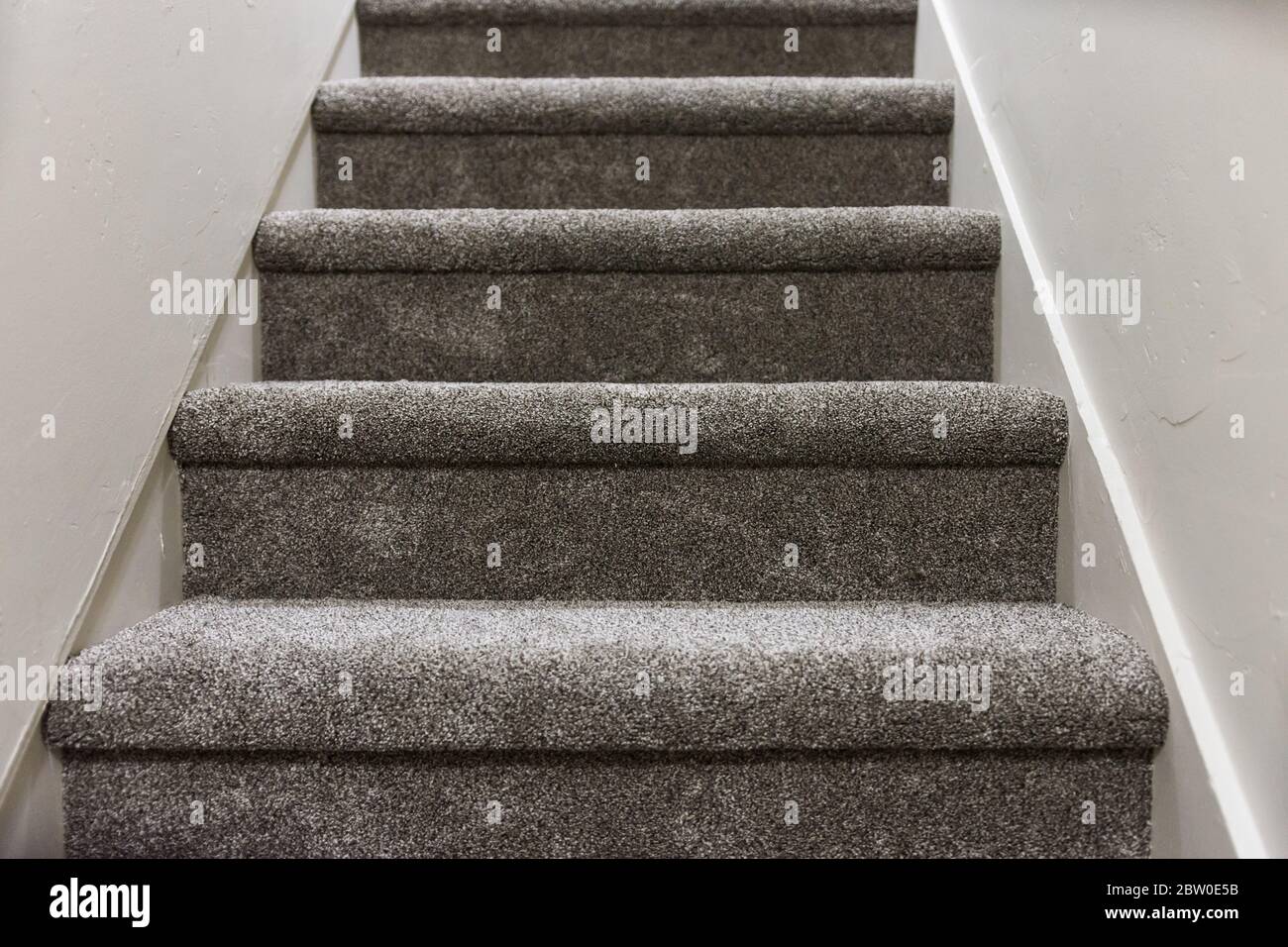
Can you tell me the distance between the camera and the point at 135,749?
0.64 metres

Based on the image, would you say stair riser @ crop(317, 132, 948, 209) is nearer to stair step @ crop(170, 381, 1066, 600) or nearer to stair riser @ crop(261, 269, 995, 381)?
stair riser @ crop(261, 269, 995, 381)

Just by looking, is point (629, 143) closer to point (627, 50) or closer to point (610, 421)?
point (627, 50)

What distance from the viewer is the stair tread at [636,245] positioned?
93 centimetres

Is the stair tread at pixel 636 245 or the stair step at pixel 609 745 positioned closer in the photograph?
the stair step at pixel 609 745

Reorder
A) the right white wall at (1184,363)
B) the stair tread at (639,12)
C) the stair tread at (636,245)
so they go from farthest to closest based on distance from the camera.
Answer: the stair tread at (639,12) < the stair tread at (636,245) < the right white wall at (1184,363)

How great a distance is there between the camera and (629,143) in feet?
3.65

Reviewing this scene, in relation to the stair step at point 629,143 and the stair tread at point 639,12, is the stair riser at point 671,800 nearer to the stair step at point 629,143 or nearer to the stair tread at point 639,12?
the stair step at point 629,143

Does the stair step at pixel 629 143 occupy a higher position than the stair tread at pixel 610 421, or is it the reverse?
the stair step at pixel 629 143

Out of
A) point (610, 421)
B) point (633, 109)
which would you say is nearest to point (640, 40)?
point (633, 109)

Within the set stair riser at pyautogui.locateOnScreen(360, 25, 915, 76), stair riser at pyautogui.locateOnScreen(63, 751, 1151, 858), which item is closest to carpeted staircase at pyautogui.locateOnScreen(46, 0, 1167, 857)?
stair riser at pyautogui.locateOnScreen(63, 751, 1151, 858)

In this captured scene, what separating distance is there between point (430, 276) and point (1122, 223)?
27.3 inches

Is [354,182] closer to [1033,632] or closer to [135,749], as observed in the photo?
[135,749]

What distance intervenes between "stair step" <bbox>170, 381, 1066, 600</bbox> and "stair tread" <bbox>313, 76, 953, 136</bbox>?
1.61 feet

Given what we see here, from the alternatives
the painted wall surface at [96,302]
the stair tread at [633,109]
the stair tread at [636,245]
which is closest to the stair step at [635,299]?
A: the stair tread at [636,245]
